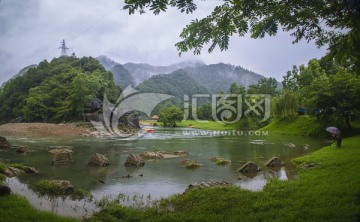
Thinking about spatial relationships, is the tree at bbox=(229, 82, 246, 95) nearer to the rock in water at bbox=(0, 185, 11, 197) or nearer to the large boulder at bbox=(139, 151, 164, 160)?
the large boulder at bbox=(139, 151, 164, 160)

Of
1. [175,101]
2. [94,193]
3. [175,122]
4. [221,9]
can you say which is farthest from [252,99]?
[175,101]

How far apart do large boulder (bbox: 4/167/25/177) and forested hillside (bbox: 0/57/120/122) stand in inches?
2236

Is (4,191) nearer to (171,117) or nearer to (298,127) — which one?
(298,127)

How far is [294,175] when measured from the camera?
18.4m

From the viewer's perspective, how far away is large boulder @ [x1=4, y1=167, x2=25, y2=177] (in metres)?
17.3

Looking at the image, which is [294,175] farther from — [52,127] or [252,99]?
[252,99]

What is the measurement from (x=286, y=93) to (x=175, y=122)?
172ft

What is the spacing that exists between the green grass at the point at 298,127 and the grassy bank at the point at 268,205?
38.1 m

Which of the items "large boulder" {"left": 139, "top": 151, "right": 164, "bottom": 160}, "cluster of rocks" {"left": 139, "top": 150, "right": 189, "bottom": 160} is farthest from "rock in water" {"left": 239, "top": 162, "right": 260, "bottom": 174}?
"large boulder" {"left": 139, "top": 151, "right": 164, "bottom": 160}

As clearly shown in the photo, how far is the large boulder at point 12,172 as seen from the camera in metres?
17.3

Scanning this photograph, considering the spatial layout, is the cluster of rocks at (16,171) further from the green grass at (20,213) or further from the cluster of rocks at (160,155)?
the cluster of rocks at (160,155)

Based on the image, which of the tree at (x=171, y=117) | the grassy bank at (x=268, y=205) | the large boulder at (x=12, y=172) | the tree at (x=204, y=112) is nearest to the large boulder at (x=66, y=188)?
the grassy bank at (x=268, y=205)

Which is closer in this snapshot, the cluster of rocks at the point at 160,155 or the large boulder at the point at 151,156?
the large boulder at the point at 151,156

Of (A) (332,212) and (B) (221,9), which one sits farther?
(A) (332,212)
